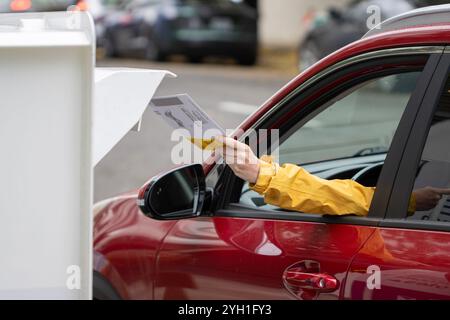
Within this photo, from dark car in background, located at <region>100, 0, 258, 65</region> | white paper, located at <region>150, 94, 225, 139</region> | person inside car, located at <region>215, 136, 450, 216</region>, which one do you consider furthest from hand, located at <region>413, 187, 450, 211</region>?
dark car in background, located at <region>100, 0, 258, 65</region>

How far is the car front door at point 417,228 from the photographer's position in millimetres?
2715

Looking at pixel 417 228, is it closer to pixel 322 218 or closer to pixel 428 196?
pixel 428 196

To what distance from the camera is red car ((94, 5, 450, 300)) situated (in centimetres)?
284

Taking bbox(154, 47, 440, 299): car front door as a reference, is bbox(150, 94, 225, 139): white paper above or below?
above

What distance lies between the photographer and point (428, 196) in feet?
9.47

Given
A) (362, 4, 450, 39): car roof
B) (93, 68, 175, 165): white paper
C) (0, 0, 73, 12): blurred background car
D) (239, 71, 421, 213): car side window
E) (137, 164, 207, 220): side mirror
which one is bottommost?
(0, 0, 73, 12): blurred background car

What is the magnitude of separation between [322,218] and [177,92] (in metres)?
11.0

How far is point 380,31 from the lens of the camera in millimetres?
3109

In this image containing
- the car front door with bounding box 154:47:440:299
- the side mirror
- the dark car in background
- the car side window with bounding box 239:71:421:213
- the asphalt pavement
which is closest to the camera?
the car front door with bounding box 154:47:440:299

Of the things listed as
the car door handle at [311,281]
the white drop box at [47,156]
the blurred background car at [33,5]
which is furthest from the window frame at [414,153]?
the blurred background car at [33,5]

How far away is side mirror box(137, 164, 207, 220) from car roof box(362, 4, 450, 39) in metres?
0.78

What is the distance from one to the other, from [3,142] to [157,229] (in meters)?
1.26

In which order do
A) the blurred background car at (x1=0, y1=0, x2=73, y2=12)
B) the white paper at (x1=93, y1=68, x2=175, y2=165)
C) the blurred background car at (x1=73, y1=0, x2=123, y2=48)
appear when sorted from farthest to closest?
the blurred background car at (x1=73, y1=0, x2=123, y2=48) < the blurred background car at (x1=0, y1=0, x2=73, y2=12) < the white paper at (x1=93, y1=68, x2=175, y2=165)

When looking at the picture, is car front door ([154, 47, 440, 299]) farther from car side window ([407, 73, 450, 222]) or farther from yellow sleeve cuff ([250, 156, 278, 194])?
yellow sleeve cuff ([250, 156, 278, 194])
